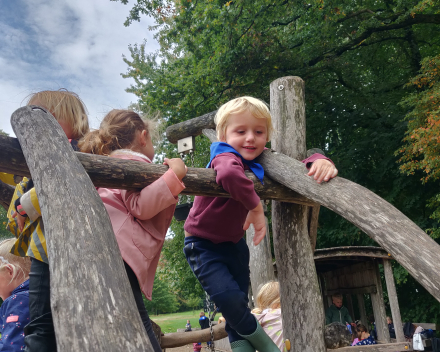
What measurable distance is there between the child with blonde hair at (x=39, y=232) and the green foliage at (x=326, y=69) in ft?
21.7

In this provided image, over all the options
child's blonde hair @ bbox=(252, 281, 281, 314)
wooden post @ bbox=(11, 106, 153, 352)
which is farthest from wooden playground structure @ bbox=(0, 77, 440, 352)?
child's blonde hair @ bbox=(252, 281, 281, 314)

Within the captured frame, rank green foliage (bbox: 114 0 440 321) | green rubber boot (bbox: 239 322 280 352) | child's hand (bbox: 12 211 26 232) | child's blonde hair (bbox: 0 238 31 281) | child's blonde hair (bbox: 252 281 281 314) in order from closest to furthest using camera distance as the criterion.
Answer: child's hand (bbox: 12 211 26 232) → green rubber boot (bbox: 239 322 280 352) → child's blonde hair (bbox: 0 238 31 281) → child's blonde hair (bbox: 252 281 281 314) → green foliage (bbox: 114 0 440 321)

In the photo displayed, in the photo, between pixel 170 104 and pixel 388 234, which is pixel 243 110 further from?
pixel 170 104

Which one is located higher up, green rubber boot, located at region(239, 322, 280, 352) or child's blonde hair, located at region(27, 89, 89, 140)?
child's blonde hair, located at region(27, 89, 89, 140)

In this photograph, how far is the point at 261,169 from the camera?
2.30 m

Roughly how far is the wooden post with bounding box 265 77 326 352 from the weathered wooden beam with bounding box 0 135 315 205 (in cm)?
34

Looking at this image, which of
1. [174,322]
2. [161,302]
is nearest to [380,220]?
[174,322]

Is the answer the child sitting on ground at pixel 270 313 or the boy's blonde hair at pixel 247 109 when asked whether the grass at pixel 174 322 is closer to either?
the child sitting on ground at pixel 270 313

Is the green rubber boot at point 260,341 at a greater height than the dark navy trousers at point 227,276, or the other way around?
the dark navy trousers at point 227,276

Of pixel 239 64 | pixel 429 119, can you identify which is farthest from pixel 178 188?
pixel 239 64

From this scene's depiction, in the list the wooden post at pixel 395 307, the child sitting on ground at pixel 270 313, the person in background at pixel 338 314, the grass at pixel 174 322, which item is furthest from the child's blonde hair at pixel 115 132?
the grass at pixel 174 322

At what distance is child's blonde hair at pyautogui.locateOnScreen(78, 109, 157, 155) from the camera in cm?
202

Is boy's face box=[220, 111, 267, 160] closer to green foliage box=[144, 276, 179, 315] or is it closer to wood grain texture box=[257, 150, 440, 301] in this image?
wood grain texture box=[257, 150, 440, 301]

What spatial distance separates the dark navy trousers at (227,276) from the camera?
208 centimetres
